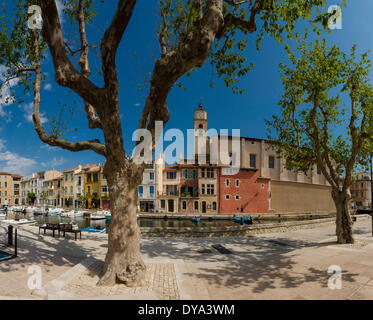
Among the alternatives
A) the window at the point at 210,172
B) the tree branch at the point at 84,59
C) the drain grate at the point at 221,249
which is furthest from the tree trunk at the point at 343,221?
the window at the point at 210,172

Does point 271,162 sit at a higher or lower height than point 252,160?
lower

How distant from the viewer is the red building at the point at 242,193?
38.2 meters

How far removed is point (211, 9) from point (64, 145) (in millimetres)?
5706

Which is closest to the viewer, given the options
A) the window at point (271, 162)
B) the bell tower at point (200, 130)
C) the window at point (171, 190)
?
the window at point (171, 190)

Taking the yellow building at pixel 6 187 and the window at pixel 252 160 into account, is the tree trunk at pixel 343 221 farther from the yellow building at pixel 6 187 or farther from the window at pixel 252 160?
the yellow building at pixel 6 187

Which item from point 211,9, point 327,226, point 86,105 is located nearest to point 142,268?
point 86,105

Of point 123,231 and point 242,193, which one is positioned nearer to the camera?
point 123,231

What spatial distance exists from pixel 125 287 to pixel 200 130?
128 ft

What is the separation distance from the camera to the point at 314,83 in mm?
10906

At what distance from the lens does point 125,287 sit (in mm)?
5457

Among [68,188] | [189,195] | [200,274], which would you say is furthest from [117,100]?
[68,188]

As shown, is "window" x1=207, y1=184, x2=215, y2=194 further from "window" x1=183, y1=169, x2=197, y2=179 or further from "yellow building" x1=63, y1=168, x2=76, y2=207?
"yellow building" x1=63, y1=168, x2=76, y2=207

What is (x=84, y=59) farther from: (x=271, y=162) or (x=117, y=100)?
(x=271, y=162)
